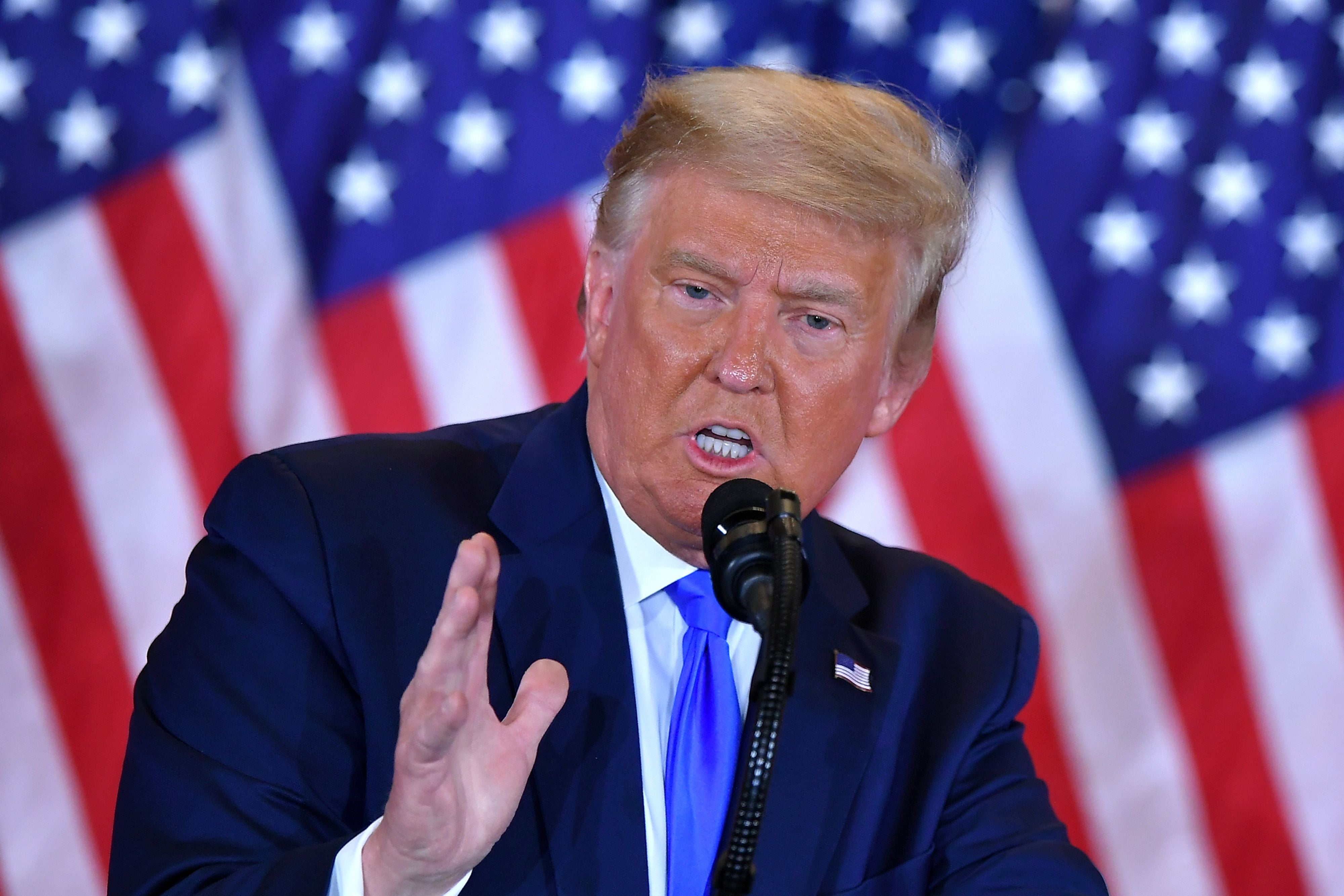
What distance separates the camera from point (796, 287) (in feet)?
5.45

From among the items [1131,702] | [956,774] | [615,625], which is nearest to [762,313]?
[615,625]

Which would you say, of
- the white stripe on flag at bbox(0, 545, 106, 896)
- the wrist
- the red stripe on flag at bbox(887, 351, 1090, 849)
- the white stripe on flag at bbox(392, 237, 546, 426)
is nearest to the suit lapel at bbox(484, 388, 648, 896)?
the wrist

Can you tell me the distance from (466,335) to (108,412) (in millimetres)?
817

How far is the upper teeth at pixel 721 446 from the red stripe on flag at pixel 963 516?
1492mm

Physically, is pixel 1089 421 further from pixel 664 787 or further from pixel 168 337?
pixel 168 337

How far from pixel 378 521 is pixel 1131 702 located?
210 cm

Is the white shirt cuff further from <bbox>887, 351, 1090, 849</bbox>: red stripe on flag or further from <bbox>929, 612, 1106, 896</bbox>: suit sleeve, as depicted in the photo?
<bbox>887, 351, 1090, 849</bbox>: red stripe on flag

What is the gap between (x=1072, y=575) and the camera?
3.07 m

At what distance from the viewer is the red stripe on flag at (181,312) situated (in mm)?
2986

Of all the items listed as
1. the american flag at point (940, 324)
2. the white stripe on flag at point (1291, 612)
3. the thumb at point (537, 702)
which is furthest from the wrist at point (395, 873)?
the white stripe on flag at point (1291, 612)

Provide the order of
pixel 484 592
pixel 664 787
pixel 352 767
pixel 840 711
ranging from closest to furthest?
pixel 484 592
pixel 352 767
pixel 664 787
pixel 840 711

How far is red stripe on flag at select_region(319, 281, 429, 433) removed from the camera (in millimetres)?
3037

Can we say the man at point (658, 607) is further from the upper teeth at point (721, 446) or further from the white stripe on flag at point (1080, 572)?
the white stripe on flag at point (1080, 572)

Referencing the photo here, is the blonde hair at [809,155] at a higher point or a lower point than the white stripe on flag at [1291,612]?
higher
